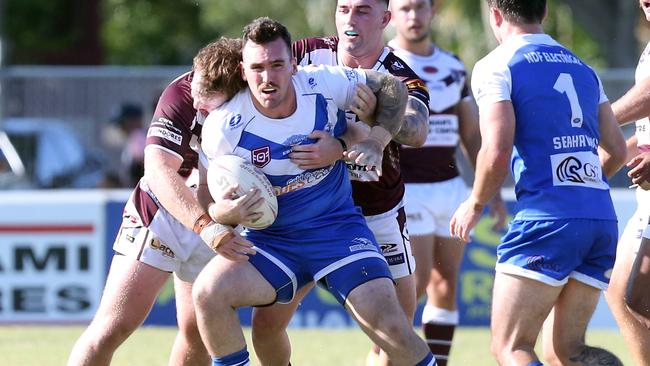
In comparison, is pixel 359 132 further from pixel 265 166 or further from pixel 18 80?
pixel 18 80

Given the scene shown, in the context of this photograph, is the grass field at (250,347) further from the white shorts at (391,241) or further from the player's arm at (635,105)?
the player's arm at (635,105)

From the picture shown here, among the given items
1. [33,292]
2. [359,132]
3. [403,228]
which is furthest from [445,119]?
[33,292]

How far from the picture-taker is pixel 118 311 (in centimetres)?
646

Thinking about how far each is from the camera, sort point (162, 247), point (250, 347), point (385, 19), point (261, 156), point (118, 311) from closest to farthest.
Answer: point (261, 156), point (118, 311), point (162, 247), point (385, 19), point (250, 347)

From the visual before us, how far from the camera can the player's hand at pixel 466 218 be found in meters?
6.14

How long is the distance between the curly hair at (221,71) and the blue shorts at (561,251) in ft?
4.80

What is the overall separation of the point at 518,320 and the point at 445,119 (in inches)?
A: 123

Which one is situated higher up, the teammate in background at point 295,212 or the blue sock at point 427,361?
the teammate in background at point 295,212

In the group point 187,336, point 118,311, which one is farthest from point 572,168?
point 118,311

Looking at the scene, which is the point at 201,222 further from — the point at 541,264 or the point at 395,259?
the point at 541,264

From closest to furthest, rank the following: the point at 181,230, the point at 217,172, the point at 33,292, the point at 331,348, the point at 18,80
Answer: the point at 217,172 < the point at 181,230 < the point at 331,348 < the point at 33,292 < the point at 18,80

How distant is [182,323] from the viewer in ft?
22.4

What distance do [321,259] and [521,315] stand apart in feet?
3.12

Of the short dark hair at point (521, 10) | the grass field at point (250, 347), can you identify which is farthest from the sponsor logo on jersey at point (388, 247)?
the grass field at point (250, 347)
